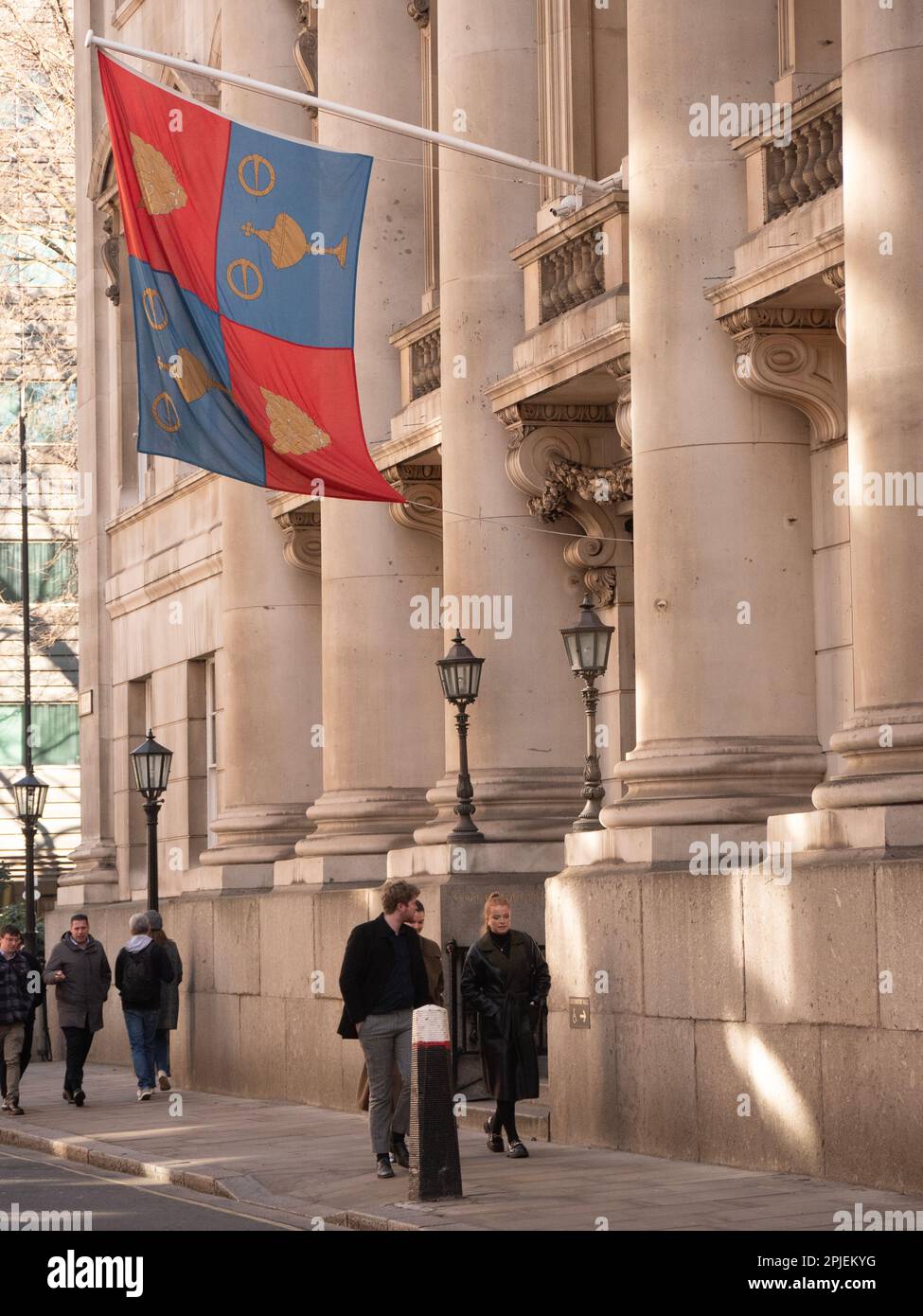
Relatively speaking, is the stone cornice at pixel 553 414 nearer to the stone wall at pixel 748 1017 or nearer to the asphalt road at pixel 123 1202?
the stone wall at pixel 748 1017

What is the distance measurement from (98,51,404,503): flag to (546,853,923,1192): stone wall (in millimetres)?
3998

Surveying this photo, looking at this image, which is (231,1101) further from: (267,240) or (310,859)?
(267,240)

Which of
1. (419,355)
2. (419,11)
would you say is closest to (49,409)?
(419,11)

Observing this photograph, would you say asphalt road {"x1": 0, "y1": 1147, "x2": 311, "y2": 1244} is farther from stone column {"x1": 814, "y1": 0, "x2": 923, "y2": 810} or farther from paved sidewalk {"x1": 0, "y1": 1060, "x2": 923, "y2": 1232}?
stone column {"x1": 814, "y1": 0, "x2": 923, "y2": 810}

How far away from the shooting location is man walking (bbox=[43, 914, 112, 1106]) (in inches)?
987

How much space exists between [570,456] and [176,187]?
4374mm

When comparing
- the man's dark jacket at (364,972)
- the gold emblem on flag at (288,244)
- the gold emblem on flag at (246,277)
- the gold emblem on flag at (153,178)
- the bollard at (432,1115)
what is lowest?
the bollard at (432,1115)

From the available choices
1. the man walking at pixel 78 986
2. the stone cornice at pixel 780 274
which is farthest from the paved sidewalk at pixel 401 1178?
the stone cornice at pixel 780 274

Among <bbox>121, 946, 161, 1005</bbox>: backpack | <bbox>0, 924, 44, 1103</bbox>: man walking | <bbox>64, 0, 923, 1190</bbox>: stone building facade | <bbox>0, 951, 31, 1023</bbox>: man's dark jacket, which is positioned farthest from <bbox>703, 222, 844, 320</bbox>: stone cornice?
<bbox>0, 924, 44, 1103</bbox>: man walking

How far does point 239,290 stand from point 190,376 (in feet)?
2.60

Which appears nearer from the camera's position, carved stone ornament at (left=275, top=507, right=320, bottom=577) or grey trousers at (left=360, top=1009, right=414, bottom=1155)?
grey trousers at (left=360, top=1009, right=414, bottom=1155)

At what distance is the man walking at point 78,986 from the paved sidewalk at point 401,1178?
150 centimetres

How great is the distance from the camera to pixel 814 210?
16641mm

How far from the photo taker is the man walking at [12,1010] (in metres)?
24.0
